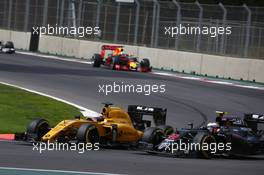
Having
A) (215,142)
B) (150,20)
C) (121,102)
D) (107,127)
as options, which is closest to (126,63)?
(150,20)

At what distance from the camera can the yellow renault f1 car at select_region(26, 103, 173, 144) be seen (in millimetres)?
15758

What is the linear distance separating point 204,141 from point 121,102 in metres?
9.74

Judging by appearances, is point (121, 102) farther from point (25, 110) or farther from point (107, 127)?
point (107, 127)

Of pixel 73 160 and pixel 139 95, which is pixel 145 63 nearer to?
pixel 139 95

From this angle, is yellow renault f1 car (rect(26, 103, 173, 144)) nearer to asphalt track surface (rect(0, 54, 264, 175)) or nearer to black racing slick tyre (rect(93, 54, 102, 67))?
asphalt track surface (rect(0, 54, 264, 175))

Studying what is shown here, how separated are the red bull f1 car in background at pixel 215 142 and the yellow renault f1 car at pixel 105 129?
656mm

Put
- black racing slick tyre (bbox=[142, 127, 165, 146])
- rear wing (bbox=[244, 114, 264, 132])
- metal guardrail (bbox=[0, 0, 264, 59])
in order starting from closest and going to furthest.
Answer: black racing slick tyre (bbox=[142, 127, 165, 146]) → rear wing (bbox=[244, 114, 264, 132]) → metal guardrail (bbox=[0, 0, 264, 59])

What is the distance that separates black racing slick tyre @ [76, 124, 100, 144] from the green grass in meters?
3.19

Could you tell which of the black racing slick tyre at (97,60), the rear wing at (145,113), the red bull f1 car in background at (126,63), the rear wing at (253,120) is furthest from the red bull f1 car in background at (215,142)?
the black racing slick tyre at (97,60)

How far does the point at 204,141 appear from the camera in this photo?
51.3 ft

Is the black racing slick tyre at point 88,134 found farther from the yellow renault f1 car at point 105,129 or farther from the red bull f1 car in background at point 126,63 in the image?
the red bull f1 car in background at point 126,63

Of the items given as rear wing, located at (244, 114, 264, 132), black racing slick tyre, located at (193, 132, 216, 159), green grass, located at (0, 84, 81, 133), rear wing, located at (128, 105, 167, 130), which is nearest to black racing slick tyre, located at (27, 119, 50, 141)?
green grass, located at (0, 84, 81, 133)

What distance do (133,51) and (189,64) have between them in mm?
5053

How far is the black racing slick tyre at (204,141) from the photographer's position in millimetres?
15570
